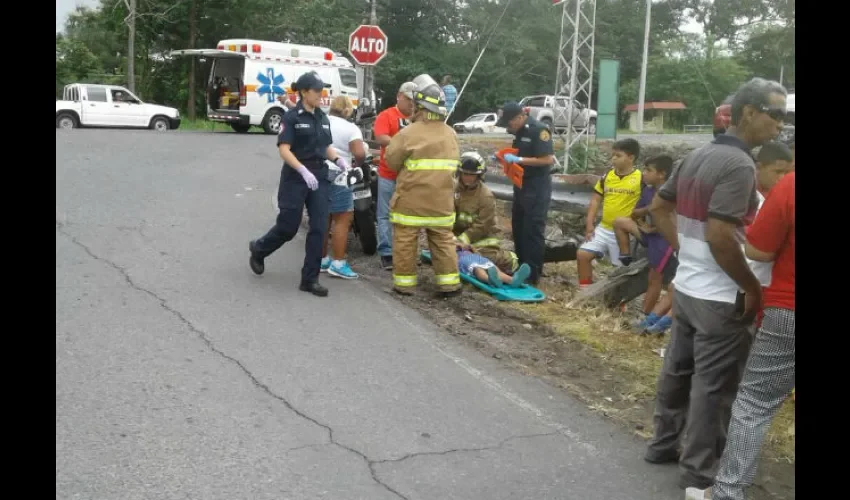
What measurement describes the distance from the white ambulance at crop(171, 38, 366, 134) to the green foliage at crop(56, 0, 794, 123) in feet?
24.1

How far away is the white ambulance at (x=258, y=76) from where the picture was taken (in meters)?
25.6

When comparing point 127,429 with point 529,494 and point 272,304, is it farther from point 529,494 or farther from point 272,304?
point 272,304

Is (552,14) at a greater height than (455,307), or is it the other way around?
(552,14)

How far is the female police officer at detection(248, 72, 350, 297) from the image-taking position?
723cm

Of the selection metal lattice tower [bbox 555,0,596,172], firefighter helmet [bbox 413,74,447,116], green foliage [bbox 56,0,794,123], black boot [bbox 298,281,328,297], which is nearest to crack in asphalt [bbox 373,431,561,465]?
black boot [bbox 298,281,328,297]

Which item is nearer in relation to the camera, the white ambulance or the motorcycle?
the motorcycle

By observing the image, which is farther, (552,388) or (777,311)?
(552,388)

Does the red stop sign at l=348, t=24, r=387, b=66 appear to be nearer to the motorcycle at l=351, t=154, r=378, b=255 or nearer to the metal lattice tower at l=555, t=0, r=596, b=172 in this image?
the metal lattice tower at l=555, t=0, r=596, b=172

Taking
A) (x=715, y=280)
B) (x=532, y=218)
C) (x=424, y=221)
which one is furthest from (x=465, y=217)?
(x=715, y=280)

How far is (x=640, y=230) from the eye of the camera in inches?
292

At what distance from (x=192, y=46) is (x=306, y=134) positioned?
115 feet
